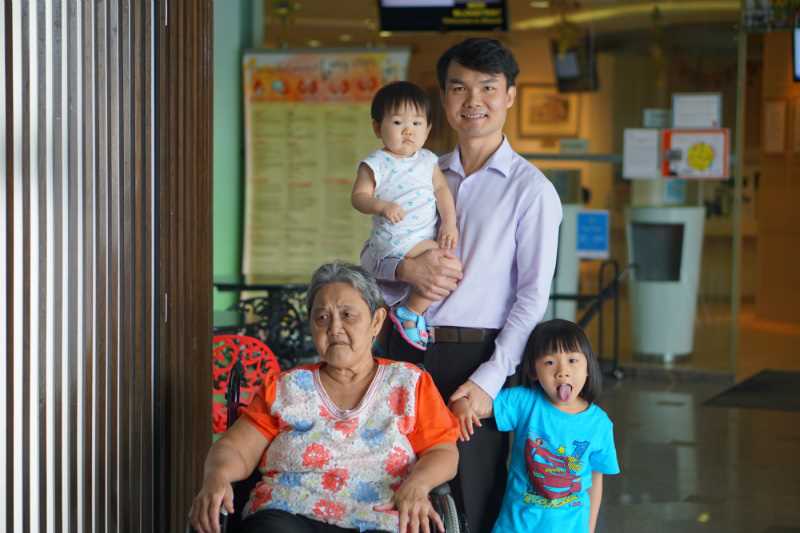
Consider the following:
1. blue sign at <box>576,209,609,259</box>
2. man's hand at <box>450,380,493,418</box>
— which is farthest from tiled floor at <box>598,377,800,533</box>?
man's hand at <box>450,380,493,418</box>

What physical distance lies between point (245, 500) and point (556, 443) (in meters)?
0.87

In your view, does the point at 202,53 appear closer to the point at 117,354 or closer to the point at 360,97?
the point at 117,354

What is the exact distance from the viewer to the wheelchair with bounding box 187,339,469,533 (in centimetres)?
281

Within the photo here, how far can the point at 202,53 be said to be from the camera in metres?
3.50

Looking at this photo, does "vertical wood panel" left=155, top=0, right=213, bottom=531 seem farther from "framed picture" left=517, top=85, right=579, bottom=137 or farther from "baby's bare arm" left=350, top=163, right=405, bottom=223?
"framed picture" left=517, top=85, right=579, bottom=137

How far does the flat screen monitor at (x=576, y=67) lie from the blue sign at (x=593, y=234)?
959 mm

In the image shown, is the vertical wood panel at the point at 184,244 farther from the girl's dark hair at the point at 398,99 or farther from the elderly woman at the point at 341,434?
the girl's dark hair at the point at 398,99

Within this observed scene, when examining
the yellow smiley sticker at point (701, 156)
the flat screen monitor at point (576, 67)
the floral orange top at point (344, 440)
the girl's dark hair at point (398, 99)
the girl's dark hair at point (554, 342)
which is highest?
the flat screen monitor at point (576, 67)

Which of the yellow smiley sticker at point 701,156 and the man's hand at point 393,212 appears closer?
the man's hand at point 393,212

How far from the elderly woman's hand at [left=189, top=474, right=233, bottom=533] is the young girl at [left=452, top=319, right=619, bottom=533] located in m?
0.79

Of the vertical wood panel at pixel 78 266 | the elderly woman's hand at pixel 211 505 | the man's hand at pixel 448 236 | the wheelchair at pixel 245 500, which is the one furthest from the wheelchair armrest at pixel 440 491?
the vertical wood panel at pixel 78 266

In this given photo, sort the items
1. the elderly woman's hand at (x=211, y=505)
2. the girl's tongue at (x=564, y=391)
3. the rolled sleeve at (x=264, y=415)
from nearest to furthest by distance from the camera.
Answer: the elderly woman's hand at (x=211, y=505), the rolled sleeve at (x=264, y=415), the girl's tongue at (x=564, y=391)

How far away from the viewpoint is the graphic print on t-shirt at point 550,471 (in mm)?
3297

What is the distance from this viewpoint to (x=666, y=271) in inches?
360
